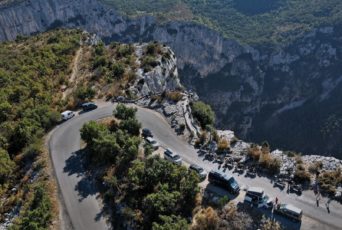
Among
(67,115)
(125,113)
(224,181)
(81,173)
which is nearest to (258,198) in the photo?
(224,181)

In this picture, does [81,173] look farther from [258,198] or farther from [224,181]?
[258,198]

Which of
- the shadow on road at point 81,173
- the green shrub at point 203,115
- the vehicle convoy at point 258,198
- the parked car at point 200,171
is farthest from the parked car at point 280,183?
the green shrub at point 203,115

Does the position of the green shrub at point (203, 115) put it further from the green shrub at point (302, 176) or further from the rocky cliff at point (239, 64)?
the rocky cliff at point (239, 64)

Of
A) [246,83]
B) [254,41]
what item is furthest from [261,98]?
[254,41]

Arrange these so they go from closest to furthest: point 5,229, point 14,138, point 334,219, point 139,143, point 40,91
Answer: point 334,219 → point 5,229 → point 139,143 → point 14,138 → point 40,91

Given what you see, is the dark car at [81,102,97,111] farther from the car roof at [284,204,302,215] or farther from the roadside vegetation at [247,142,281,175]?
the car roof at [284,204,302,215]

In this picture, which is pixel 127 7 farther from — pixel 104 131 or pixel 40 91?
pixel 104 131
